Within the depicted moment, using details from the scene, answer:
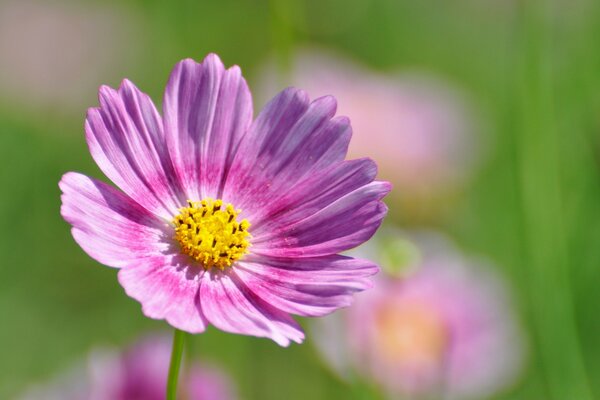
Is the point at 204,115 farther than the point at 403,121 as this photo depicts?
No

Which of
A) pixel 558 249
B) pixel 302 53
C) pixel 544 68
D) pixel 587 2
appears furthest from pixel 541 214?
pixel 587 2

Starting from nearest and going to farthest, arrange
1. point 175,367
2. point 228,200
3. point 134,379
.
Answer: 1. point 175,367
2. point 228,200
3. point 134,379

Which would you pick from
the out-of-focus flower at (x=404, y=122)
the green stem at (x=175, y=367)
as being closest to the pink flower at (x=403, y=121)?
the out-of-focus flower at (x=404, y=122)

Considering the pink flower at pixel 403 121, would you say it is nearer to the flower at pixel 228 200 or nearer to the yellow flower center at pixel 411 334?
the yellow flower center at pixel 411 334

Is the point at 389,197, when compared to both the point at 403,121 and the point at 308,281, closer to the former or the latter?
the point at 403,121

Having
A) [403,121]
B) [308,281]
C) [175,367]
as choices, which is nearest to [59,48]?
[403,121]

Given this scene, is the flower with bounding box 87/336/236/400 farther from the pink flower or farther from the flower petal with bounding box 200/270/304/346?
the pink flower

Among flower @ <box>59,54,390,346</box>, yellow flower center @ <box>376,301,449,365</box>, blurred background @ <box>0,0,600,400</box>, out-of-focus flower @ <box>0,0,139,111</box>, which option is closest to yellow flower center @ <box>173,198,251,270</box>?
flower @ <box>59,54,390,346</box>
